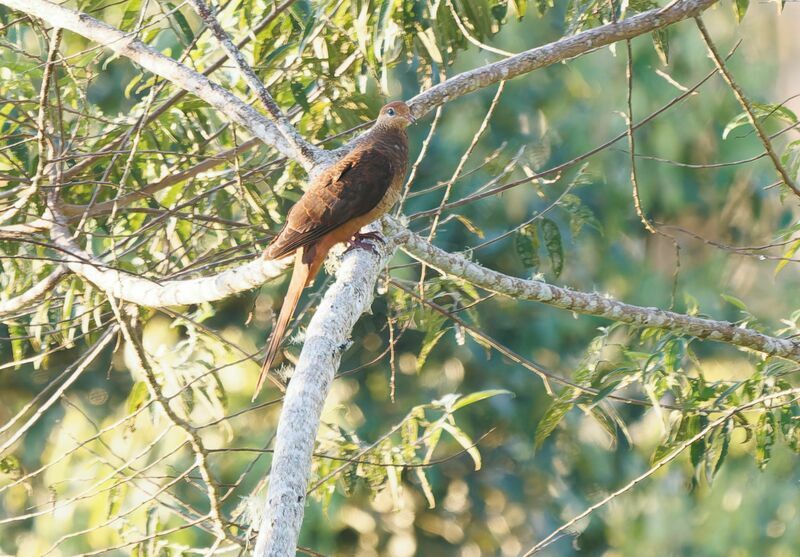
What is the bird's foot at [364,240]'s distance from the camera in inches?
101

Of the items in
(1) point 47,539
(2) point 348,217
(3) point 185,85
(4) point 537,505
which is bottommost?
(4) point 537,505

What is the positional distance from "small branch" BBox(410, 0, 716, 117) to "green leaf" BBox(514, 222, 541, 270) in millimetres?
768

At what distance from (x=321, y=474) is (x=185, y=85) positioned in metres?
1.48

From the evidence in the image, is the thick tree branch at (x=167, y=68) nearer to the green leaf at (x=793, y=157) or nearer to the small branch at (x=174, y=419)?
the small branch at (x=174, y=419)

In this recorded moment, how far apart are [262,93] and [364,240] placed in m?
0.48

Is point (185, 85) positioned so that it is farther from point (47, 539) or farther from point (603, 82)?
point (603, 82)

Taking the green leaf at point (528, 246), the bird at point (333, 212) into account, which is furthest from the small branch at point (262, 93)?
the green leaf at point (528, 246)

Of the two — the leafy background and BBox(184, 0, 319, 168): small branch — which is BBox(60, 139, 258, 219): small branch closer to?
BBox(184, 0, 319, 168): small branch

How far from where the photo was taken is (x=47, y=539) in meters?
6.28

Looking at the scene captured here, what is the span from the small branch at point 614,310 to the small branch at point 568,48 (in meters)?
0.42

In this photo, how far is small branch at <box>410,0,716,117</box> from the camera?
2.66 metres

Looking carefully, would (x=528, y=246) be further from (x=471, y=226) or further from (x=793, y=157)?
(x=793, y=157)

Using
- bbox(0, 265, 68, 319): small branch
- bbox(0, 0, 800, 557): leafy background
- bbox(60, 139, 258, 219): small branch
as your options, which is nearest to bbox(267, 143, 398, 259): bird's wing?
bbox(60, 139, 258, 219): small branch

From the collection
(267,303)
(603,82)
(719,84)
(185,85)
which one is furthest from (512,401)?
(185,85)
